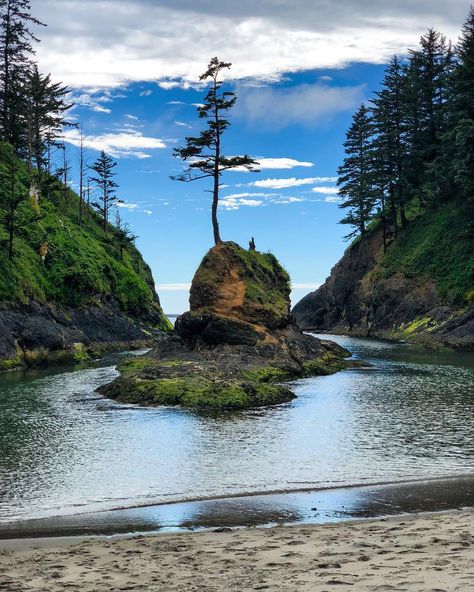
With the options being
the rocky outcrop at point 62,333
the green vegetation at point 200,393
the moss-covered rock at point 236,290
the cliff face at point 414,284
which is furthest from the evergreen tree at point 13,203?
the cliff face at point 414,284

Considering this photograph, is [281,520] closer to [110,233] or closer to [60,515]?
[60,515]

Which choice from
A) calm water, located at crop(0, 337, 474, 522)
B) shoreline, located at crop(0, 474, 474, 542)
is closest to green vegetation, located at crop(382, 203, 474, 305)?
calm water, located at crop(0, 337, 474, 522)

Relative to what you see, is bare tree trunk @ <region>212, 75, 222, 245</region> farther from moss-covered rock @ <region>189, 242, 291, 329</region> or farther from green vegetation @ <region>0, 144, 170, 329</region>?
green vegetation @ <region>0, 144, 170, 329</region>

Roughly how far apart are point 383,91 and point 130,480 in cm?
8074

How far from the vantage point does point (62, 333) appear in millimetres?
55719

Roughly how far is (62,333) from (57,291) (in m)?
9.46

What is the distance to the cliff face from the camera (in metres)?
67.6

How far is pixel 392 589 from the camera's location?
8125 millimetres

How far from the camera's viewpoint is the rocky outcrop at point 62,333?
49344mm

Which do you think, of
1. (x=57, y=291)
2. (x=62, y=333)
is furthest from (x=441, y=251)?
(x=62, y=333)

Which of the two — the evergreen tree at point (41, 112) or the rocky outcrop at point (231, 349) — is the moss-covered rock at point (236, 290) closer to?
the rocky outcrop at point (231, 349)

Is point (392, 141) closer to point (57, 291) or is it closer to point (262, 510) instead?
point (57, 291)

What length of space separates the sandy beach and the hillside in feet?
124

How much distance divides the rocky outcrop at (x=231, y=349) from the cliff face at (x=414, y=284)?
19.0 meters
